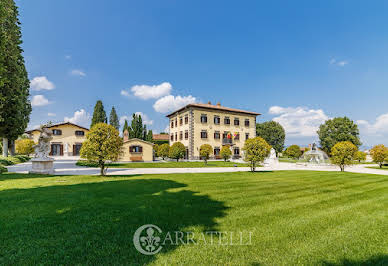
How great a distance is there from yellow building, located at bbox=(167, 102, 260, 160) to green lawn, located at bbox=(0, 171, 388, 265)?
27.0 metres

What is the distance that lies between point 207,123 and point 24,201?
30664 millimetres

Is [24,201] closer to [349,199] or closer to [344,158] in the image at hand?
[349,199]

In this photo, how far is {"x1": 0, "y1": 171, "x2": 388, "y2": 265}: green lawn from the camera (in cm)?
285

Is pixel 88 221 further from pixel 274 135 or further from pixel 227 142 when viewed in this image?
pixel 274 135

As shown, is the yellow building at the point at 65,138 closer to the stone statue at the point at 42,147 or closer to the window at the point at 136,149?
the window at the point at 136,149

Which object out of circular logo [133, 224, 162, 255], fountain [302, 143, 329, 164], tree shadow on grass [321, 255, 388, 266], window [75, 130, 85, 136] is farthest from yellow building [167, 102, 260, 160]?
tree shadow on grass [321, 255, 388, 266]

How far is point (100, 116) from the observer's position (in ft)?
167

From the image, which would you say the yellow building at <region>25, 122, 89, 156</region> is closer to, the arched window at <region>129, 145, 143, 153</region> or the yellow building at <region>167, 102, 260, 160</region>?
the arched window at <region>129, 145, 143, 153</region>

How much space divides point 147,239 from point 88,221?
170 centimetres

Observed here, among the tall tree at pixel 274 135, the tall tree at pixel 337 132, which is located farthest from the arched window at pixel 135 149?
the tall tree at pixel 337 132

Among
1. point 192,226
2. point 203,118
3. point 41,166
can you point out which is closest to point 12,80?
point 41,166

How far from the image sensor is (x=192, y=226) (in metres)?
3.95

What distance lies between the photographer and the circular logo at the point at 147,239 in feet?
9.93

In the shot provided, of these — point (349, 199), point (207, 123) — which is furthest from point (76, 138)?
point (349, 199)
